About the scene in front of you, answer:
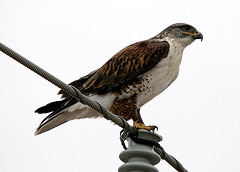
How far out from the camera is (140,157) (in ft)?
14.2

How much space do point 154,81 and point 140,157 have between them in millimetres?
2315

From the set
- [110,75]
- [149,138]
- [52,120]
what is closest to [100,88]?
[110,75]

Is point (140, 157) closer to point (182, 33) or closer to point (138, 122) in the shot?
point (138, 122)

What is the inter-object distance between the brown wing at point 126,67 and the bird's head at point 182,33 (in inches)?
14.0

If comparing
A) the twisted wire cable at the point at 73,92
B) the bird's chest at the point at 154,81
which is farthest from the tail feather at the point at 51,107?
the twisted wire cable at the point at 73,92

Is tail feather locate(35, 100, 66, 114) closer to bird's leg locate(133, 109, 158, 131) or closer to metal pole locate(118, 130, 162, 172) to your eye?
bird's leg locate(133, 109, 158, 131)

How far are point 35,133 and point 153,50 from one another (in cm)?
181

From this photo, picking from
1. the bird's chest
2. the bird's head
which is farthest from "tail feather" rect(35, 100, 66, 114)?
the bird's head

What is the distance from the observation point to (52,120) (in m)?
6.70

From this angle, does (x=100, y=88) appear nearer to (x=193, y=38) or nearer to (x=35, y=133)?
(x=35, y=133)

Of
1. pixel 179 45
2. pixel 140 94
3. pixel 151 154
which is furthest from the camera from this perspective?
pixel 179 45

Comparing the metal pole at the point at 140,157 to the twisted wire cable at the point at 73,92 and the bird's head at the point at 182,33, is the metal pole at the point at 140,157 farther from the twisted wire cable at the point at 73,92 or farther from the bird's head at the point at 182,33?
Result: the bird's head at the point at 182,33

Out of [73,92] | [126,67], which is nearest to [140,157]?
[73,92]

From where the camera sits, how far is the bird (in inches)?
258
